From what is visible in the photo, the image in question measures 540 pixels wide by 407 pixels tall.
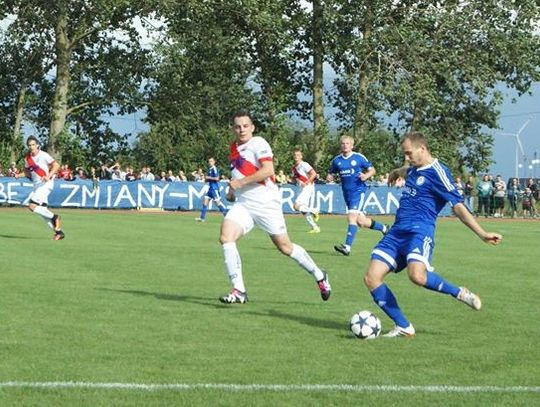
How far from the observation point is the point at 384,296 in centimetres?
999

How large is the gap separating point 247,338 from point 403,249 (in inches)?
63.6

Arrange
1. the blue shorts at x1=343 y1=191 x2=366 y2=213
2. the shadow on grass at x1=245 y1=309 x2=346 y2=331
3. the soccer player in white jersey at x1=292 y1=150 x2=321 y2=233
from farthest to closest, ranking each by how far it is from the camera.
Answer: the soccer player in white jersey at x1=292 y1=150 x2=321 y2=233, the blue shorts at x1=343 y1=191 x2=366 y2=213, the shadow on grass at x1=245 y1=309 x2=346 y2=331

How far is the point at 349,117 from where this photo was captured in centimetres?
5894

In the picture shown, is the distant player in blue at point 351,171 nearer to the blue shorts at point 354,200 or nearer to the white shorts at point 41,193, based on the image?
the blue shorts at point 354,200

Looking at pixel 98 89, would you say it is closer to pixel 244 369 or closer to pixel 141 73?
pixel 141 73

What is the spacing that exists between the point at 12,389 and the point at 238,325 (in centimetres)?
358

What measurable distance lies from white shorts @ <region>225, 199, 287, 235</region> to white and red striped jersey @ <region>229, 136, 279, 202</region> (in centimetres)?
9

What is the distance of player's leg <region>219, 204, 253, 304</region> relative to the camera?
12141 millimetres

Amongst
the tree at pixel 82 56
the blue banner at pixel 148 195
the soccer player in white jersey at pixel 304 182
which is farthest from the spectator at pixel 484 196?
the soccer player in white jersey at pixel 304 182

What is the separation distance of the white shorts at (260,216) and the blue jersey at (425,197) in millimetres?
2358

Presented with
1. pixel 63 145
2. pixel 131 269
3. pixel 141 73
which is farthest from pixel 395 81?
pixel 131 269

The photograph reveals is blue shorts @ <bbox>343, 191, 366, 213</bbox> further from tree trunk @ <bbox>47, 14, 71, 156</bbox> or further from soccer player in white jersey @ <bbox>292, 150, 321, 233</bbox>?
tree trunk @ <bbox>47, 14, 71, 156</bbox>

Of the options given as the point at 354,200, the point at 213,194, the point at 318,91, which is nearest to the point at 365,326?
the point at 354,200

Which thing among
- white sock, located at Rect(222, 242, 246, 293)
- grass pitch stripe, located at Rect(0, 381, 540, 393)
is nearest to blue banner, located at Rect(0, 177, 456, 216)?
white sock, located at Rect(222, 242, 246, 293)
